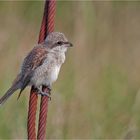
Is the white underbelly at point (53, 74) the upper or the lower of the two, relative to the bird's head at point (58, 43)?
lower

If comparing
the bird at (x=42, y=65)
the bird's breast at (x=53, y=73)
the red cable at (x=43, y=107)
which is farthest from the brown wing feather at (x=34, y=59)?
the red cable at (x=43, y=107)

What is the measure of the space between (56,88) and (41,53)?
2988 mm

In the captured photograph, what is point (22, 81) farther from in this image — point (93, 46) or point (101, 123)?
point (93, 46)

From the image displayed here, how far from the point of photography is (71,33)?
11078 millimetres

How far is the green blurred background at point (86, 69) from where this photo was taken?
856 centimetres

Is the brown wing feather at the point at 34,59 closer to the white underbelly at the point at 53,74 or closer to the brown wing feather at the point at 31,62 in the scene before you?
the brown wing feather at the point at 31,62

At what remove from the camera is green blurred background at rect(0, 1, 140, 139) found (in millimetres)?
8562

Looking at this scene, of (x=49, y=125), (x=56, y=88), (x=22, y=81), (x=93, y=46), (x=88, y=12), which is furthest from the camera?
(x=93, y=46)

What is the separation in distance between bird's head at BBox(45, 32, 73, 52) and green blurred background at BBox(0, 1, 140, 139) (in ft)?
5.21

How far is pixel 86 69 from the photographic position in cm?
1016

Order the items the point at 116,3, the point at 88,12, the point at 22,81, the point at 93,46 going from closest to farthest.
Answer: the point at 22,81
the point at 88,12
the point at 93,46
the point at 116,3

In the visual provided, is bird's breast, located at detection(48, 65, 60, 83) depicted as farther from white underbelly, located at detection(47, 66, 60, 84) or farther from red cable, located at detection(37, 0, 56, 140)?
red cable, located at detection(37, 0, 56, 140)

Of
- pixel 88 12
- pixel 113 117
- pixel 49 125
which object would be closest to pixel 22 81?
pixel 49 125

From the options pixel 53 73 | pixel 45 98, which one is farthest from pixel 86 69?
pixel 45 98
